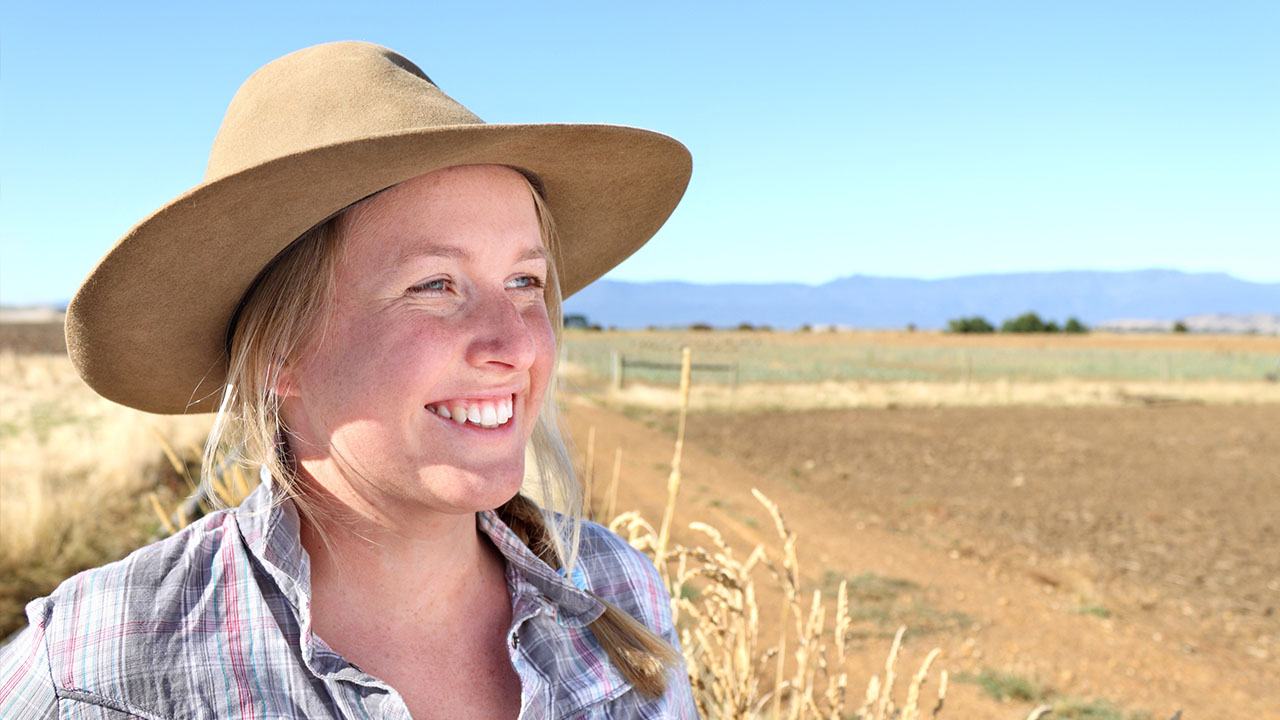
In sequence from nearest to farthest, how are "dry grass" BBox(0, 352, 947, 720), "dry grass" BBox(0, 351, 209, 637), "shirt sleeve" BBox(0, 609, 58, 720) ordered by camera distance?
"shirt sleeve" BBox(0, 609, 58, 720), "dry grass" BBox(0, 352, 947, 720), "dry grass" BBox(0, 351, 209, 637)

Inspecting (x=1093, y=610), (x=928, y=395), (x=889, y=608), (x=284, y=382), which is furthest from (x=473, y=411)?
(x=928, y=395)

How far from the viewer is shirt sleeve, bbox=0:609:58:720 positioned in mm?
1060

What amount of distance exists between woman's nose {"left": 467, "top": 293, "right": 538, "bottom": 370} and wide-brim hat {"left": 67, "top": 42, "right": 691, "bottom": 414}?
21 cm

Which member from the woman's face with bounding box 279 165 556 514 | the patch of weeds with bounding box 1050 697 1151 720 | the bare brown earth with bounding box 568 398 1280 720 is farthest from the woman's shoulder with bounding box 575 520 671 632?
the patch of weeds with bounding box 1050 697 1151 720

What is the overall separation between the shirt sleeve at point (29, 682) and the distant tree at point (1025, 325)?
90.1 metres

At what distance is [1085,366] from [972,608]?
121 feet

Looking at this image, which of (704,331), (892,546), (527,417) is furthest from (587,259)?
(704,331)

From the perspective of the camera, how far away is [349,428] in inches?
48.9

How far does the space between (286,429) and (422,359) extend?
0.99ft

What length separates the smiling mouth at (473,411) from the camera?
1239 mm

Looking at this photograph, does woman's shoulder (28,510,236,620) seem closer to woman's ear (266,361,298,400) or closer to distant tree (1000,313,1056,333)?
woman's ear (266,361,298,400)

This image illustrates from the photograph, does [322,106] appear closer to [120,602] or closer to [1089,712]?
[120,602]

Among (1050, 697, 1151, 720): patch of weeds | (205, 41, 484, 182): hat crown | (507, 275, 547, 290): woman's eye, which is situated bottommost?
(1050, 697, 1151, 720): patch of weeds

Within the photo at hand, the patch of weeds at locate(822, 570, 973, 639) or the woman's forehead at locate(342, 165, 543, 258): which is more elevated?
the woman's forehead at locate(342, 165, 543, 258)
